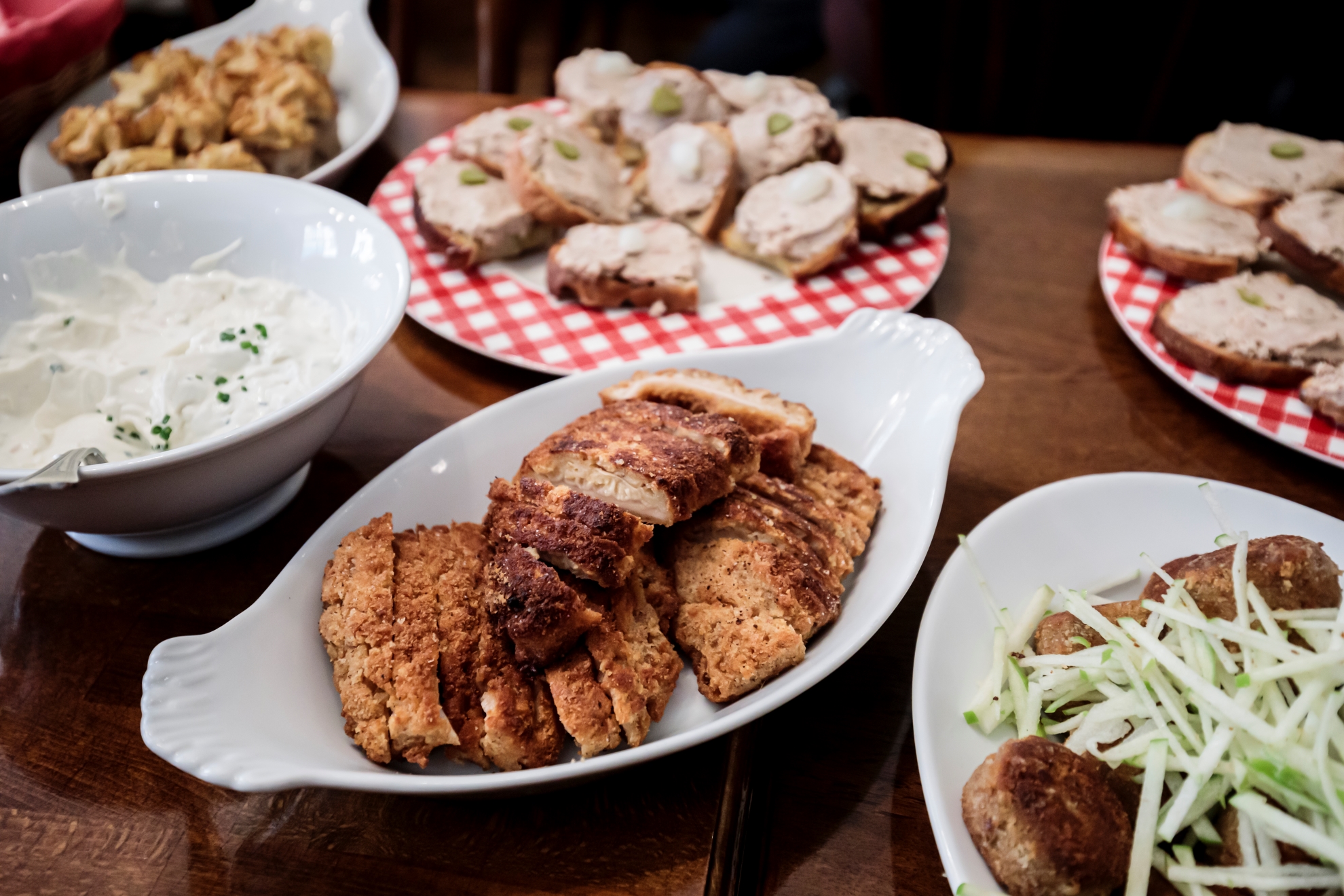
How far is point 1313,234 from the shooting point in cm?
276

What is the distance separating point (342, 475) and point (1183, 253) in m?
2.49

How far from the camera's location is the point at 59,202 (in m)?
2.11

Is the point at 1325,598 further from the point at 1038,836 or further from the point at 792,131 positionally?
the point at 792,131

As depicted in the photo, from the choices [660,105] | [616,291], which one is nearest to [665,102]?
[660,105]

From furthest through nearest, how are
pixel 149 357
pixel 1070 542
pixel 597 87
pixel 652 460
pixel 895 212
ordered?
1. pixel 597 87
2. pixel 895 212
3. pixel 149 357
4. pixel 1070 542
5. pixel 652 460

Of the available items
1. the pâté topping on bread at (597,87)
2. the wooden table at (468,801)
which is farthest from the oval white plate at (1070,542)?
the pâté topping on bread at (597,87)

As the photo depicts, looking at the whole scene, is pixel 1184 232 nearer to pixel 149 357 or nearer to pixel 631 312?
pixel 631 312

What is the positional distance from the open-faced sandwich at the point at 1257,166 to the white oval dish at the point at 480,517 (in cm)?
178

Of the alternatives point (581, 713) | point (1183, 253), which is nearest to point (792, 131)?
point (1183, 253)

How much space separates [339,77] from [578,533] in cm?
278

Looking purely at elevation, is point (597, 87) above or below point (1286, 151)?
below

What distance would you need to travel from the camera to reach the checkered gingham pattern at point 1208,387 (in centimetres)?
226

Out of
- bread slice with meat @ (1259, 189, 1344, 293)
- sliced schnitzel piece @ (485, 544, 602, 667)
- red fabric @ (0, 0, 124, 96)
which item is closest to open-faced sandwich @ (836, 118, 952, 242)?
bread slice with meat @ (1259, 189, 1344, 293)

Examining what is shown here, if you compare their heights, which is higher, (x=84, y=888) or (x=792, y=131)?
(x=792, y=131)
